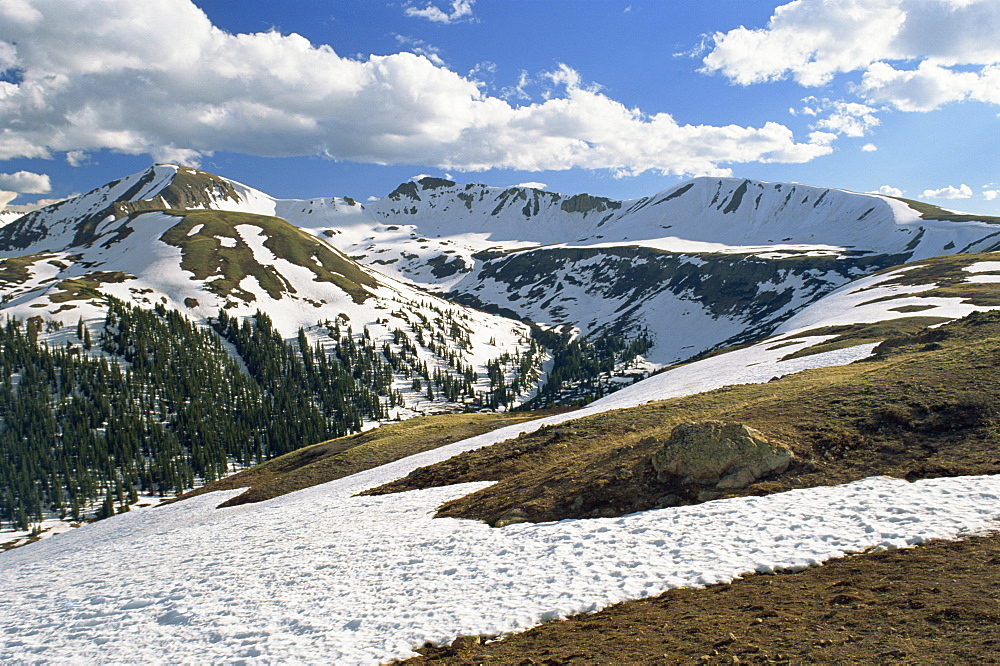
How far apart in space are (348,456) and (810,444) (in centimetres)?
4432

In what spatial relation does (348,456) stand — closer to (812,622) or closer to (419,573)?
(419,573)

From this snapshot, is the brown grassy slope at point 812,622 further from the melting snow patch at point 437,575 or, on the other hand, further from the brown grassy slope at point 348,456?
the brown grassy slope at point 348,456

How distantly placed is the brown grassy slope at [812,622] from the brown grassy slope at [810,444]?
6.39 metres

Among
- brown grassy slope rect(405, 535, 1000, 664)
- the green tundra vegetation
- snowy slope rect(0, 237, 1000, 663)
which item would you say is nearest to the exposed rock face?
snowy slope rect(0, 237, 1000, 663)

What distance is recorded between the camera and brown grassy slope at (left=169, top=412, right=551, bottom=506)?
4741 cm

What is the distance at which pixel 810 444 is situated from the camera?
2086cm

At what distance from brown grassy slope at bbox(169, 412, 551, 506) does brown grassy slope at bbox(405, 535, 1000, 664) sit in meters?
38.9

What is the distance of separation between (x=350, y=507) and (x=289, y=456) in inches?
1572

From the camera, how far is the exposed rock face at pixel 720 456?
19.7 meters

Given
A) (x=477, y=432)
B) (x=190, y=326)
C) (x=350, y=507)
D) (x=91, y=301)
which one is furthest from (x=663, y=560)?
(x=91, y=301)

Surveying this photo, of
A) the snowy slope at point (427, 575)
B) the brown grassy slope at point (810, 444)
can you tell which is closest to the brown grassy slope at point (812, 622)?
the snowy slope at point (427, 575)

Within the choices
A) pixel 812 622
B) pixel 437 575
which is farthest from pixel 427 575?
pixel 812 622

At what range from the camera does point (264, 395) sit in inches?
6019

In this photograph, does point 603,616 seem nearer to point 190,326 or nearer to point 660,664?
point 660,664
